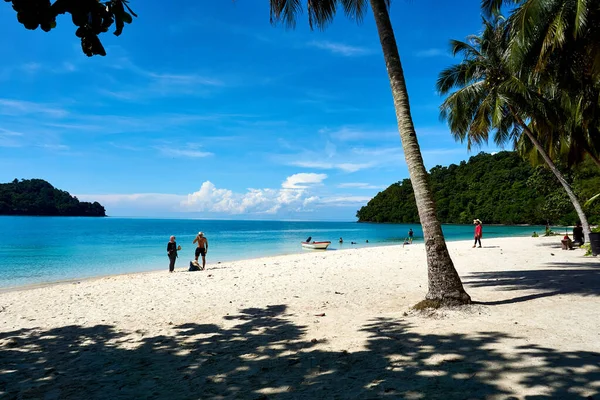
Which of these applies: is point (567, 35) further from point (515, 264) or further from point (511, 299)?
point (511, 299)

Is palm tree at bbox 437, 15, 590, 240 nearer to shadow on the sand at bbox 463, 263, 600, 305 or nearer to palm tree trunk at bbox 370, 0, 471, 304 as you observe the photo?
shadow on the sand at bbox 463, 263, 600, 305

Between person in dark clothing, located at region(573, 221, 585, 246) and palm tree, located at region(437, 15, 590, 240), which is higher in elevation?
palm tree, located at region(437, 15, 590, 240)

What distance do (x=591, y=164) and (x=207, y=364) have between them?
3013 cm

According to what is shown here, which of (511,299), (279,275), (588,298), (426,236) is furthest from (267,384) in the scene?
(279,275)

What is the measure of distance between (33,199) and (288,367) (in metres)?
179

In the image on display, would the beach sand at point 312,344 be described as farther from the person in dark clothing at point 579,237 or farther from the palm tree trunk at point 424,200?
the person in dark clothing at point 579,237

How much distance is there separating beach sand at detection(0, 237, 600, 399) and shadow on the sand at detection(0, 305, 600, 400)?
0.02 meters

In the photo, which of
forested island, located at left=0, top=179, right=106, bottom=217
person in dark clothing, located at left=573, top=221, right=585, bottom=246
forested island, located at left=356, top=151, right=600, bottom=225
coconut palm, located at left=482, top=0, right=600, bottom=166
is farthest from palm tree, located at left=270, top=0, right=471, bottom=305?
forested island, located at left=0, top=179, right=106, bottom=217

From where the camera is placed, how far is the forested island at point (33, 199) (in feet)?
478

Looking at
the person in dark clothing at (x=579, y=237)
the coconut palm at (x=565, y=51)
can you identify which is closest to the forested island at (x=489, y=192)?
the person in dark clothing at (x=579, y=237)

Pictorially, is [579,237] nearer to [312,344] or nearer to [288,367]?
[312,344]

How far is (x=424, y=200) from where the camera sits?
640 centimetres

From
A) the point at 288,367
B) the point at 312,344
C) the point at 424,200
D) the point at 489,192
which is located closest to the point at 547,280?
the point at 424,200

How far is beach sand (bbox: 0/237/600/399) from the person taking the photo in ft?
11.8
